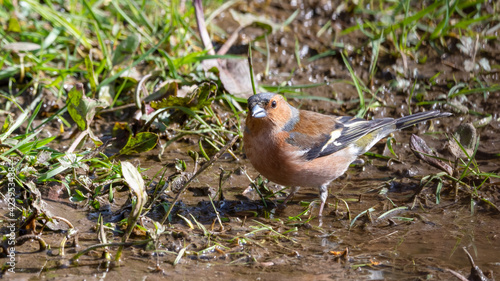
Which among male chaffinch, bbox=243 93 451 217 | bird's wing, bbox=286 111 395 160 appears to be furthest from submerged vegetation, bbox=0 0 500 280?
bird's wing, bbox=286 111 395 160

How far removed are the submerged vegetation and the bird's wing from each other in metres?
0.43

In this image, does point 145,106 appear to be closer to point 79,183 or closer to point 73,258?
point 79,183

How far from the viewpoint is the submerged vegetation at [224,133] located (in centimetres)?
388

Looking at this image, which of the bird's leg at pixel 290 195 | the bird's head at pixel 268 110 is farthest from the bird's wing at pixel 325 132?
the bird's leg at pixel 290 195

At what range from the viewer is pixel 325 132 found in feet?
16.4

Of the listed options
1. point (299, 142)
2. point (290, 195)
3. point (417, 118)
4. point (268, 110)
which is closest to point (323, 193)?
point (290, 195)

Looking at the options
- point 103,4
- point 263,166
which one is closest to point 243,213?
point 263,166

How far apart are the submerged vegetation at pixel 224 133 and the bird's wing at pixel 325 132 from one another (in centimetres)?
43

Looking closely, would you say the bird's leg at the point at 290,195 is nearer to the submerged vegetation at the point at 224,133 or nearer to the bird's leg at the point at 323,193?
the submerged vegetation at the point at 224,133

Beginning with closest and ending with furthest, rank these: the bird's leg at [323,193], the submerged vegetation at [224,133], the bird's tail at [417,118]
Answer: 1. the submerged vegetation at [224,133]
2. the bird's leg at [323,193]
3. the bird's tail at [417,118]

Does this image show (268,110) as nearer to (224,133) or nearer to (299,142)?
(299,142)

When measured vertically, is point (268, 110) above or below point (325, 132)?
above

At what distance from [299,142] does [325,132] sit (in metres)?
0.39

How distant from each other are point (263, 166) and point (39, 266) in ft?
5.99
